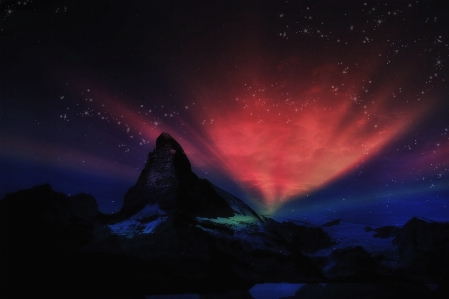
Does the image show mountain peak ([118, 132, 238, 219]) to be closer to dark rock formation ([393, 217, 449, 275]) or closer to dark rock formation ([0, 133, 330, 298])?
dark rock formation ([0, 133, 330, 298])

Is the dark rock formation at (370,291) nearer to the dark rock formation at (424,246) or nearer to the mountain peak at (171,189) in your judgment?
the mountain peak at (171,189)

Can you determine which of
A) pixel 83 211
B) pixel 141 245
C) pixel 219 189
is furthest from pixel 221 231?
pixel 83 211

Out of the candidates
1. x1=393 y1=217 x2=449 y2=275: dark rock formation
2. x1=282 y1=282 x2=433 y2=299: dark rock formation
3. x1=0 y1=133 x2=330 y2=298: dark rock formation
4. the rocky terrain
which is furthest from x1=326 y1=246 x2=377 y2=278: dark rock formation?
x1=282 y1=282 x2=433 y2=299: dark rock formation

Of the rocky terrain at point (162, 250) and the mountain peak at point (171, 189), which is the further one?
the mountain peak at point (171, 189)

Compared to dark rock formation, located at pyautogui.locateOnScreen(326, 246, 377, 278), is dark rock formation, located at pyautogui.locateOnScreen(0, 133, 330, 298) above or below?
above

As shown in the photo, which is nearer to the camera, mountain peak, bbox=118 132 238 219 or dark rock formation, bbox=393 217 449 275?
mountain peak, bbox=118 132 238 219

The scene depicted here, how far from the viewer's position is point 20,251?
733 inches

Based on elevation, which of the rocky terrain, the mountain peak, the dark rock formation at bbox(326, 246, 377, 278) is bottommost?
the dark rock formation at bbox(326, 246, 377, 278)

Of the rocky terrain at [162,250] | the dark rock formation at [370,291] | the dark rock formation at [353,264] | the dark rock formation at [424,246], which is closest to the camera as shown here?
the rocky terrain at [162,250]

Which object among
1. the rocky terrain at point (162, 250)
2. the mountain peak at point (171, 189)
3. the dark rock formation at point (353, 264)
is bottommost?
the dark rock formation at point (353, 264)

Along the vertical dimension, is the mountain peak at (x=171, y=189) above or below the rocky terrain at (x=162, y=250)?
above

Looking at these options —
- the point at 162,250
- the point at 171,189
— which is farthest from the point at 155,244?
the point at 171,189

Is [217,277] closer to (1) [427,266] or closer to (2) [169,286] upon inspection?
(2) [169,286]

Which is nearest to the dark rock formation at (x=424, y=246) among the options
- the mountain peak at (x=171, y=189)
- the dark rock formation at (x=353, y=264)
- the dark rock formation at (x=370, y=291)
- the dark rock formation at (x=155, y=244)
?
the dark rock formation at (x=353, y=264)
